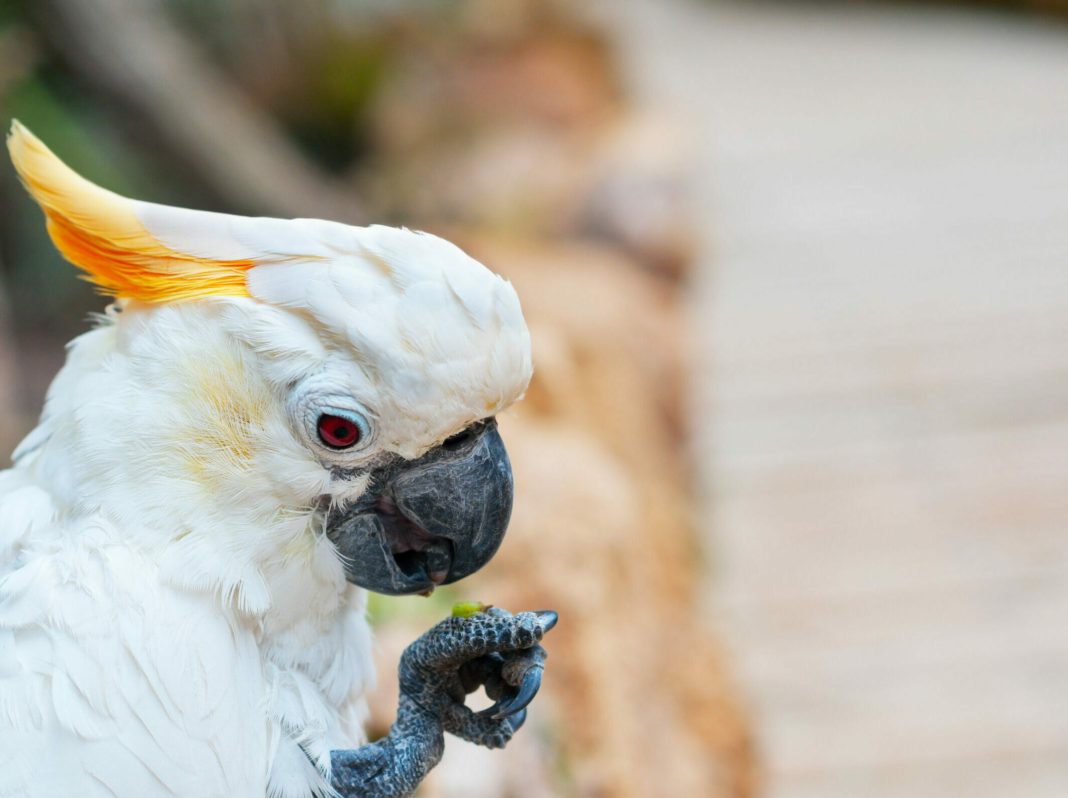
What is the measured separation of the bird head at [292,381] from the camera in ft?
4.72

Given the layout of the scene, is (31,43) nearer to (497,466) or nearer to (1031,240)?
(497,466)

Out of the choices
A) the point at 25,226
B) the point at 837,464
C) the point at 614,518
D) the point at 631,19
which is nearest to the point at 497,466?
the point at 614,518

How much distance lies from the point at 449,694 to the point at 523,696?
155 millimetres

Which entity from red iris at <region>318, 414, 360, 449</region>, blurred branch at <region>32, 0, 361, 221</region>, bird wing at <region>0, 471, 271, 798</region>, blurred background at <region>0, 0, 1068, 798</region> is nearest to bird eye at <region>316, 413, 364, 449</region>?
red iris at <region>318, 414, 360, 449</region>

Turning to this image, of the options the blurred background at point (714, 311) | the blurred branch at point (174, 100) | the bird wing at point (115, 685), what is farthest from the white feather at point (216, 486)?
the blurred branch at point (174, 100)

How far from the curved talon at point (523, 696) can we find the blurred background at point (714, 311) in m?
0.52

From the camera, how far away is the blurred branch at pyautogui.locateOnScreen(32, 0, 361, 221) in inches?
180

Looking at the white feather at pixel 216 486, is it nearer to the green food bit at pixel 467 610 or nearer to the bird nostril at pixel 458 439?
the bird nostril at pixel 458 439

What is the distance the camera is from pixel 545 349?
333 cm

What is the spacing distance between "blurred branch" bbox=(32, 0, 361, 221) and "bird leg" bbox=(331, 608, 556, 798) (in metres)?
3.73

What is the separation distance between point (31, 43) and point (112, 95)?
455mm

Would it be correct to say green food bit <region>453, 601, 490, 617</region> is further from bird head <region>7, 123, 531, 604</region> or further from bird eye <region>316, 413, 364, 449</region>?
bird eye <region>316, 413, 364, 449</region>

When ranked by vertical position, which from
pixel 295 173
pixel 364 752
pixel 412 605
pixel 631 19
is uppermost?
pixel 631 19

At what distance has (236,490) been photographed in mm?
1505
